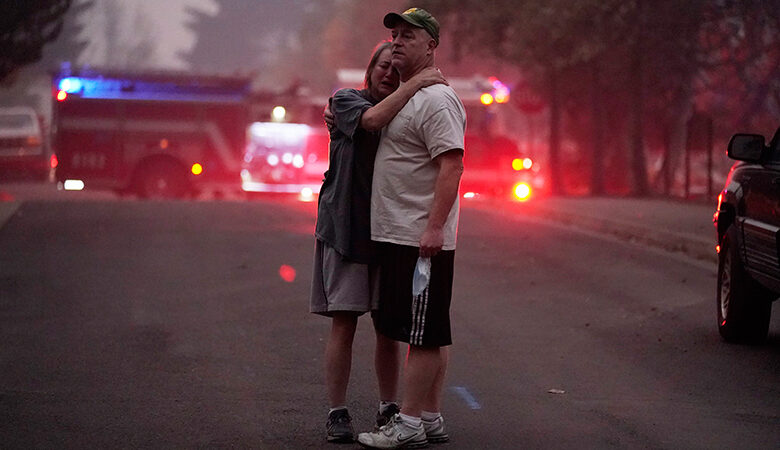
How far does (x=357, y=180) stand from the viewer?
20.9 ft

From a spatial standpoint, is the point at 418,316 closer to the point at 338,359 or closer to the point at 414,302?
the point at 414,302

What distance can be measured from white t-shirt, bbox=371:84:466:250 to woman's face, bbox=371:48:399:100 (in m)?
0.27

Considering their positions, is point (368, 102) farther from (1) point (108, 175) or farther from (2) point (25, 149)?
(2) point (25, 149)

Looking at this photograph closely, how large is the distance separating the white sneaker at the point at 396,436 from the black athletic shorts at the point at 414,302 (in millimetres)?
373

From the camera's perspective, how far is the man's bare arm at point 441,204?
6109mm

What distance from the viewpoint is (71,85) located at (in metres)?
26.2

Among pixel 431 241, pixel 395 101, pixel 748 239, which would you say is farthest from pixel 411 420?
pixel 748 239

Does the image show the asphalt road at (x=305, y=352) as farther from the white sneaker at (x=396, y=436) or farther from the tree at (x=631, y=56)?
the tree at (x=631, y=56)

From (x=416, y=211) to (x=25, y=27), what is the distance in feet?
61.7

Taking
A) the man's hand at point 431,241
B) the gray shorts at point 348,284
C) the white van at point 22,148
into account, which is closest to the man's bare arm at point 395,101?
the man's hand at point 431,241

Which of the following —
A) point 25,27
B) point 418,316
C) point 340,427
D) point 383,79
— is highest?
point 25,27

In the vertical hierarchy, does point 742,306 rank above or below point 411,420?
above

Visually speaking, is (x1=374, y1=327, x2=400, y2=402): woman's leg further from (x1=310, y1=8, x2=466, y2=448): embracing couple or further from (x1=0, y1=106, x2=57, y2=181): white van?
(x1=0, y1=106, x2=57, y2=181): white van

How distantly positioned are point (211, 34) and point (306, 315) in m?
143
